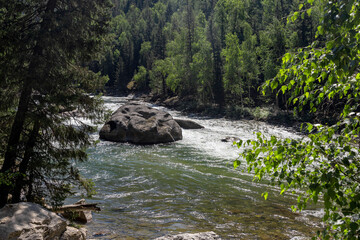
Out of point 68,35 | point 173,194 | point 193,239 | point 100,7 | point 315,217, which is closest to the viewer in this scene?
point 193,239

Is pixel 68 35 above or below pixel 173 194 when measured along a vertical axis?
above

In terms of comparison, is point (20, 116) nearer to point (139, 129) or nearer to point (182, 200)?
point (182, 200)

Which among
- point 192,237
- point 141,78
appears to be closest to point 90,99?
point 192,237

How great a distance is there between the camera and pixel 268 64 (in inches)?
1455

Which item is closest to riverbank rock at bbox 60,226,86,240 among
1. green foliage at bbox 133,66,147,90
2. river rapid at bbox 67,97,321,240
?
river rapid at bbox 67,97,321,240

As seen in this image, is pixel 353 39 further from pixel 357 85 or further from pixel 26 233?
pixel 26 233

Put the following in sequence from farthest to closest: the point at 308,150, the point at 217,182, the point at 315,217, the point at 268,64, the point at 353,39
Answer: the point at 268,64, the point at 217,182, the point at 315,217, the point at 308,150, the point at 353,39

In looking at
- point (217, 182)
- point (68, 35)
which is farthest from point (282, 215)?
point (68, 35)

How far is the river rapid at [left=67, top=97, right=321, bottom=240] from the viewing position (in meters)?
7.84

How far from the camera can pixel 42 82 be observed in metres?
6.68

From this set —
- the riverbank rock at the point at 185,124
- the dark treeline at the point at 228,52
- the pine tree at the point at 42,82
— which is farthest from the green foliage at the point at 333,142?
the riverbank rock at the point at 185,124

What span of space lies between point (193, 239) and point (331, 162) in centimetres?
372

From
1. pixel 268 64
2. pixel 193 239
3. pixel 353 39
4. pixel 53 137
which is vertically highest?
pixel 268 64

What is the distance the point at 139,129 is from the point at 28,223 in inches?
595
